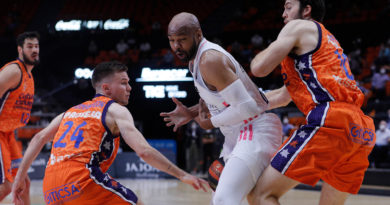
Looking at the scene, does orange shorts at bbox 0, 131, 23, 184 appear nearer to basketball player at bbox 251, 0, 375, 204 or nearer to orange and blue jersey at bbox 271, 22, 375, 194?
basketball player at bbox 251, 0, 375, 204

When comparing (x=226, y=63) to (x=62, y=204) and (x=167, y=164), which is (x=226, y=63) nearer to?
(x=167, y=164)

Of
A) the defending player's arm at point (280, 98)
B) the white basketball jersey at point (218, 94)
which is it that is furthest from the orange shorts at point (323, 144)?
the defending player's arm at point (280, 98)

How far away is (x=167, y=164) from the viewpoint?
119 inches

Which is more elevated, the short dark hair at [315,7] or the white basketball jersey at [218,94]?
the short dark hair at [315,7]

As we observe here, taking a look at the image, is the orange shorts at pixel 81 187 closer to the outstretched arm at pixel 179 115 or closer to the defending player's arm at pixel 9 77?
the outstretched arm at pixel 179 115

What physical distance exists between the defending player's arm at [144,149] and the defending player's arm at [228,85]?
18.6 inches

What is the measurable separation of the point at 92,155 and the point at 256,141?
1.08m

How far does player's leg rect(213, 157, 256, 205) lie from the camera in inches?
115

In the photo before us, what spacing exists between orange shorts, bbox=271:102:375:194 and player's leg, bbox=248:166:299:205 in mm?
38

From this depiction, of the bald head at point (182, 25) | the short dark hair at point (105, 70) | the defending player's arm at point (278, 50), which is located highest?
the bald head at point (182, 25)

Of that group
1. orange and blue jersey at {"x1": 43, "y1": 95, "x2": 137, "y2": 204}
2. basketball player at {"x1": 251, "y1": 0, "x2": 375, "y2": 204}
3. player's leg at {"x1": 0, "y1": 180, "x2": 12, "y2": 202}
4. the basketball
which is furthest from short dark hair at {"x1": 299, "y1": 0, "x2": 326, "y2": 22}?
player's leg at {"x1": 0, "y1": 180, "x2": 12, "y2": 202}

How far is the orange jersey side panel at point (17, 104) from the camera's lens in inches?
204

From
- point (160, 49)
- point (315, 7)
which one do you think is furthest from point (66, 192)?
point (160, 49)

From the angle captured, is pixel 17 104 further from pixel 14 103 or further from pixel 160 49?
pixel 160 49
